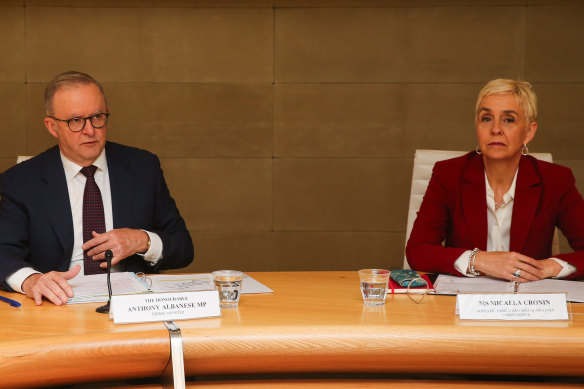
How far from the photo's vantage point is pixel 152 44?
3.97 meters

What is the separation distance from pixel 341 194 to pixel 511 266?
7.70ft

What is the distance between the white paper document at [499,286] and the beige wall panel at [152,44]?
248 cm

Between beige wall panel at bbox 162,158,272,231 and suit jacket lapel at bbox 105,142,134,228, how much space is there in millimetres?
1748

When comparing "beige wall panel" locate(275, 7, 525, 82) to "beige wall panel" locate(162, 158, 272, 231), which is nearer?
"beige wall panel" locate(275, 7, 525, 82)

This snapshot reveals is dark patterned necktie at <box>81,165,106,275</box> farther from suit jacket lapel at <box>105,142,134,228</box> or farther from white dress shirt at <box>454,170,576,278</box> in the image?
white dress shirt at <box>454,170,576,278</box>

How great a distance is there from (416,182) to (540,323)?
3.94ft

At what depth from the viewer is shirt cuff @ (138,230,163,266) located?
2.08 metres

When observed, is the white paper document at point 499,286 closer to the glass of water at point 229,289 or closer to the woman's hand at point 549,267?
the woman's hand at point 549,267

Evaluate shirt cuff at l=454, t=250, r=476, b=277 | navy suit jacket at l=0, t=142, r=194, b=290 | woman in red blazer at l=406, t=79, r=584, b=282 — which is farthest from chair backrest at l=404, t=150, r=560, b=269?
navy suit jacket at l=0, t=142, r=194, b=290

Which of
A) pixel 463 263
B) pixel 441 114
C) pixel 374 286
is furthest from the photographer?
pixel 441 114

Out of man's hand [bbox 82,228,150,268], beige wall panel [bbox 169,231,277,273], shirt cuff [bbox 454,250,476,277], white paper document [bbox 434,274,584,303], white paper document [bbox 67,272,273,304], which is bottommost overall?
beige wall panel [bbox 169,231,277,273]

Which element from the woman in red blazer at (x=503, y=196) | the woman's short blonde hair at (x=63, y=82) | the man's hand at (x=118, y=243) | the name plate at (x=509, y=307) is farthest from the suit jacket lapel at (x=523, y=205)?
the woman's short blonde hair at (x=63, y=82)

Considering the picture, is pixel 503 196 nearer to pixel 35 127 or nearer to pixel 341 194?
pixel 341 194

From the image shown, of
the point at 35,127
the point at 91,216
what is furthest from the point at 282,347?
the point at 35,127
